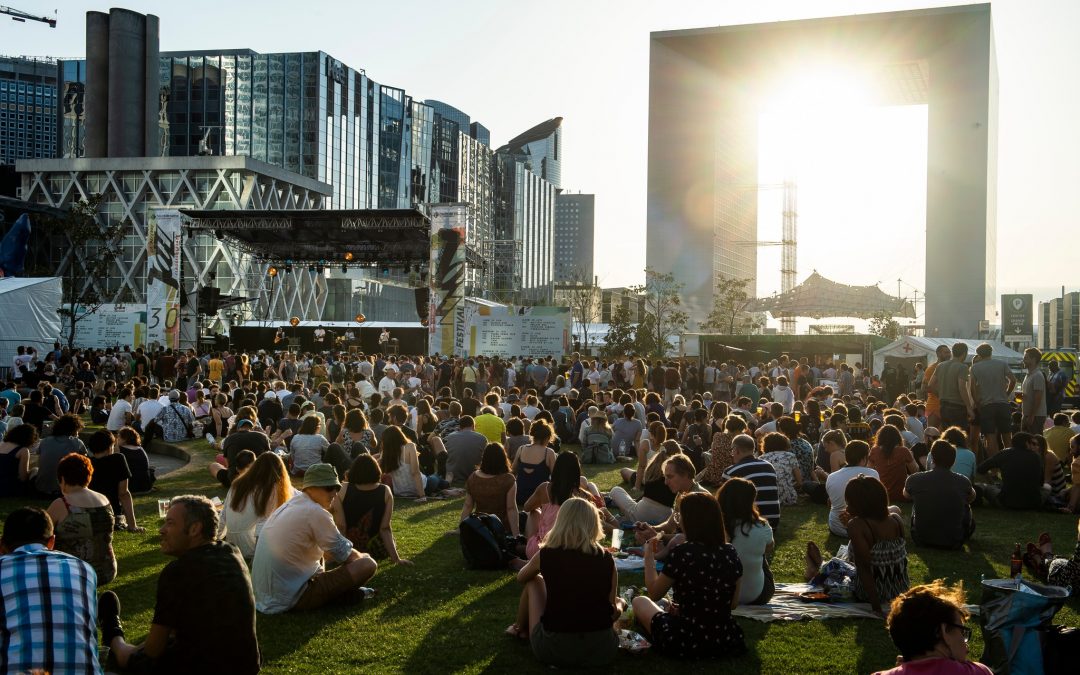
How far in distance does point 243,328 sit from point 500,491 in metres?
36.5

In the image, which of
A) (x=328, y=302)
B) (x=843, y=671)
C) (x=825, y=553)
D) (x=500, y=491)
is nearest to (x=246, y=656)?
(x=843, y=671)

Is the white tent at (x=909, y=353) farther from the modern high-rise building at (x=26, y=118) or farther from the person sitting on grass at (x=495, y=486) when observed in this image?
the modern high-rise building at (x=26, y=118)

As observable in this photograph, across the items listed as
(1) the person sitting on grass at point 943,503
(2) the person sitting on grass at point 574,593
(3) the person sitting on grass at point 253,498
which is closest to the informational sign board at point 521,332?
(1) the person sitting on grass at point 943,503

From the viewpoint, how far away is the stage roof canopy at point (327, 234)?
34000mm

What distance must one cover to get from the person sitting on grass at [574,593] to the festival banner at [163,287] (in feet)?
103

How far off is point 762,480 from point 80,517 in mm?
5793

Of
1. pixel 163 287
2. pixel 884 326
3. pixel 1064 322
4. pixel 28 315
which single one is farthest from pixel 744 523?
pixel 1064 322

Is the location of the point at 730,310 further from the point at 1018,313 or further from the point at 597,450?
the point at 597,450

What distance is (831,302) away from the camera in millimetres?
100688

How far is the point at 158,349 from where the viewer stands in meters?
33.4

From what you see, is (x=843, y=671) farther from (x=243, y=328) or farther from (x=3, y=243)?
(x=243, y=328)

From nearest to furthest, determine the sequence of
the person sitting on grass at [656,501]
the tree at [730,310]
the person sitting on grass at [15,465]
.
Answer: the person sitting on grass at [656,501]
the person sitting on grass at [15,465]
the tree at [730,310]

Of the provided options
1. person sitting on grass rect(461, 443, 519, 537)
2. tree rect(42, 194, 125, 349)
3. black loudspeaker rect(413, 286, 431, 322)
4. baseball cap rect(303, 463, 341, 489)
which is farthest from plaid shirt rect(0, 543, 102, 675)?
tree rect(42, 194, 125, 349)

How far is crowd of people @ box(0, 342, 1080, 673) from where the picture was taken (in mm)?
4289
